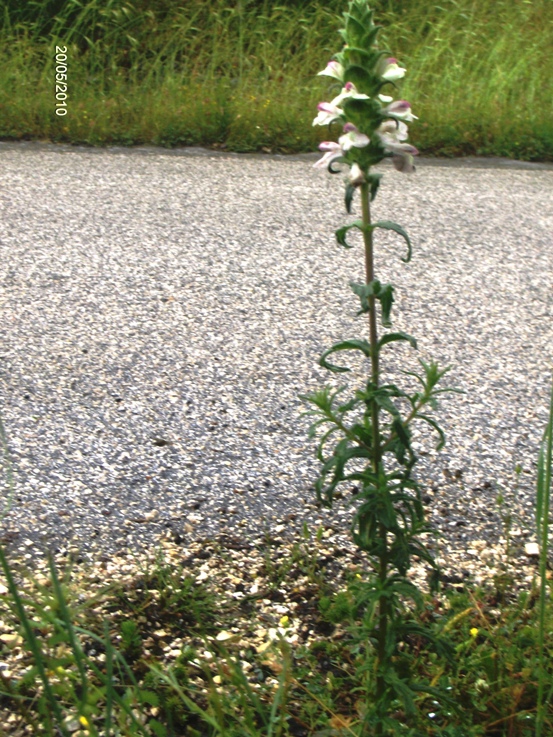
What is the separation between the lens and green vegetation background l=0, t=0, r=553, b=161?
5523 millimetres

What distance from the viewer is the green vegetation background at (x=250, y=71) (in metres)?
5.52

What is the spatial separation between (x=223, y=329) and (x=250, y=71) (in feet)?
12.0

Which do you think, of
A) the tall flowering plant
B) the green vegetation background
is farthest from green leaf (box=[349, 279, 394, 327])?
the green vegetation background

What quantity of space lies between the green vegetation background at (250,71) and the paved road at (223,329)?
28 cm

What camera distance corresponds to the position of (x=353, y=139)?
1.42 metres

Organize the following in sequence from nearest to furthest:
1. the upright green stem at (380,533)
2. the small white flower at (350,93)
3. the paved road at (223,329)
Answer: the small white flower at (350,93)
the upright green stem at (380,533)
the paved road at (223,329)

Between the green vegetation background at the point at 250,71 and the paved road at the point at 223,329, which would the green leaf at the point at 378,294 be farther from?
the green vegetation background at the point at 250,71

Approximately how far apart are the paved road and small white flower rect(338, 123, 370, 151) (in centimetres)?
116

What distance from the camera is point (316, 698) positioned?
1.69 m
